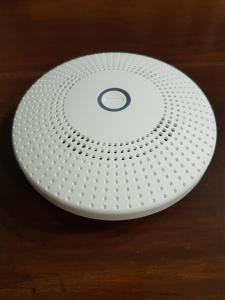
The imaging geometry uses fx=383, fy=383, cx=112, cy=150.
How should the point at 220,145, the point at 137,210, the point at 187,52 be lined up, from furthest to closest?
the point at 187,52
the point at 220,145
the point at 137,210

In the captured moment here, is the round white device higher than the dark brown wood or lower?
higher

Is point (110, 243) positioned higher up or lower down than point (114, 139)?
lower down

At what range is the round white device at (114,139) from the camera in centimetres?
42

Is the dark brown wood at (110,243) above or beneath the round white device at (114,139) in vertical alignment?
beneath

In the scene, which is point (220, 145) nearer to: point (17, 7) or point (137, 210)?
point (137, 210)

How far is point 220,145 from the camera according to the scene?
1.79ft

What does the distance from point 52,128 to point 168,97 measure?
0.15 m

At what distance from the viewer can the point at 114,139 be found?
0.44m

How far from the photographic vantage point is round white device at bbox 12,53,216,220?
1.37ft

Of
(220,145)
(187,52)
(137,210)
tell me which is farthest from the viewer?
(187,52)

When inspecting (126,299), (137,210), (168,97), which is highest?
(168,97)

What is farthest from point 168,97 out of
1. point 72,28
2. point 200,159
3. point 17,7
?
point 17,7

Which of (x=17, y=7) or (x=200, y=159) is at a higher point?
(x=17, y=7)

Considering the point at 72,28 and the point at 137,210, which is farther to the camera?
the point at 72,28
